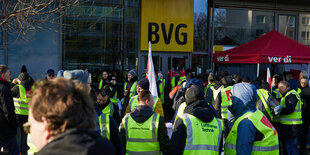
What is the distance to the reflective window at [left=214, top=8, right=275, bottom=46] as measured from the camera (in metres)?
14.1

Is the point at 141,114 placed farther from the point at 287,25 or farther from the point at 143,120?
the point at 287,25

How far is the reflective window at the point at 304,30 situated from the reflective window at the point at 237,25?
6.18ft

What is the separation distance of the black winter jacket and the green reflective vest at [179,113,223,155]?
3327mm

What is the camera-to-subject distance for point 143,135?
358cm

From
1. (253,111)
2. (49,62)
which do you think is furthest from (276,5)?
(253,111)

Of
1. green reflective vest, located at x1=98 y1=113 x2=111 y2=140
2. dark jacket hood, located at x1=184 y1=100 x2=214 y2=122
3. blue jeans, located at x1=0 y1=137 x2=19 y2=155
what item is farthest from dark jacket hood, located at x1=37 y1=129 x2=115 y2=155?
blue jeans, located at x1=0 y1=137 x2=19 y2=155

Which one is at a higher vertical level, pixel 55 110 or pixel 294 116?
pixel 55 110

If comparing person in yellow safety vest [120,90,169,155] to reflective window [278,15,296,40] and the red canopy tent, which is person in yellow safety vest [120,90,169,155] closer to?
the red canopy tent

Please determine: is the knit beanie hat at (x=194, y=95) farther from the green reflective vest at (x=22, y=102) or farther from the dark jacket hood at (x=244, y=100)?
the green reflective vest at (x=22, y=102)

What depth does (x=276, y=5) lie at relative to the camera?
48.0 feet

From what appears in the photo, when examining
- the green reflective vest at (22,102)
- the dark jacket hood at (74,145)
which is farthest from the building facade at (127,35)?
the dark jacket hood at (74,145)

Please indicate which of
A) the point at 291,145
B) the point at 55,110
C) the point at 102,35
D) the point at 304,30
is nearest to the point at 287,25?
the point at 304,30

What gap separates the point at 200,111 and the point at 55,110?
208 centimetres

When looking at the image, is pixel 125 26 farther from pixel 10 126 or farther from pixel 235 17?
pixel 10 126
